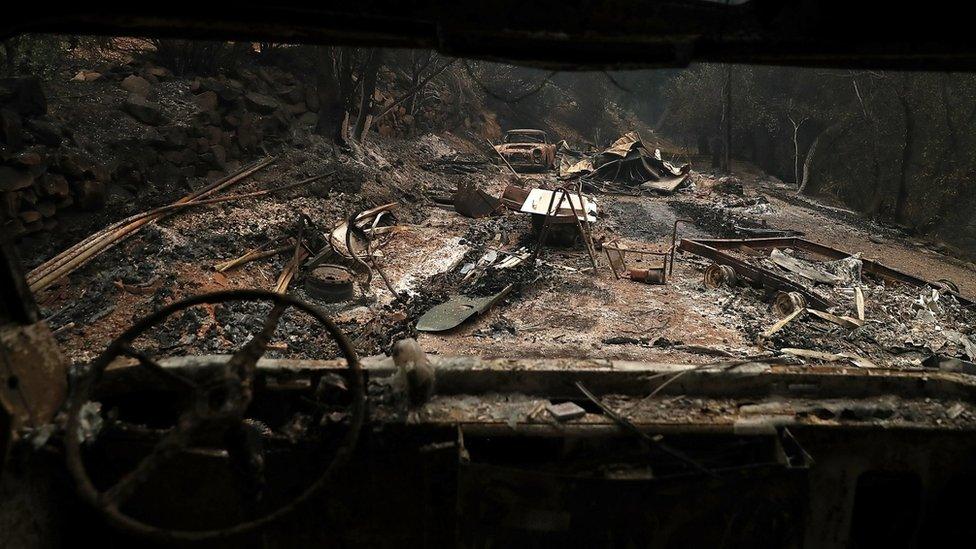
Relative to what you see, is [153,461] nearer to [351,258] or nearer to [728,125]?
[351,258]

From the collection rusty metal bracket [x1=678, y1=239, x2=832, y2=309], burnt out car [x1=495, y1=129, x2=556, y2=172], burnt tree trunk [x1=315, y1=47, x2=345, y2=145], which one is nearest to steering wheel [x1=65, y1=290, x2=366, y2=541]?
rusty metal bracket [x1=678, y1=239, x2=832, y2=309]

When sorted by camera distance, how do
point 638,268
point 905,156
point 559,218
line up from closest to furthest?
1. point 638,268
2. point 559,218
3. point 905,156

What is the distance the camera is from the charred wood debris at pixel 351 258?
682 centimetres

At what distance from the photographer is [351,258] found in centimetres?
891

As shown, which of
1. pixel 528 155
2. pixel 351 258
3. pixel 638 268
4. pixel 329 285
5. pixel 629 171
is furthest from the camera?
pixel 528 155

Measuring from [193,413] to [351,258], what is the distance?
22.0ft

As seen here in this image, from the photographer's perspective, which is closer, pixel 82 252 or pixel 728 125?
pixel 82 252

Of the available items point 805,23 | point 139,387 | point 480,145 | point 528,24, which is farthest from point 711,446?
point 480,145

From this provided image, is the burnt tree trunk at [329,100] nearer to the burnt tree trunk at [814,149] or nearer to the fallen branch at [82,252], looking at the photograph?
the fallen branch at [82,252]

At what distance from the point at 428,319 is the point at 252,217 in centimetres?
410

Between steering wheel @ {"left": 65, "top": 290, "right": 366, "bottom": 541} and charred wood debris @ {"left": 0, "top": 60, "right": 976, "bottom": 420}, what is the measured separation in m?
1.62

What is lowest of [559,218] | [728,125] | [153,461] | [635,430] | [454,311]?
[454,311]

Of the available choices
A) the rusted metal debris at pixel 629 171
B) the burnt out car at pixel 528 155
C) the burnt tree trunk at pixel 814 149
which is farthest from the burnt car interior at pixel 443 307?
the burnt out car at pixel 528 155

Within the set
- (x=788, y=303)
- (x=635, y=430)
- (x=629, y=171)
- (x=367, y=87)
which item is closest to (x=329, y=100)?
(x=367, y=87)
